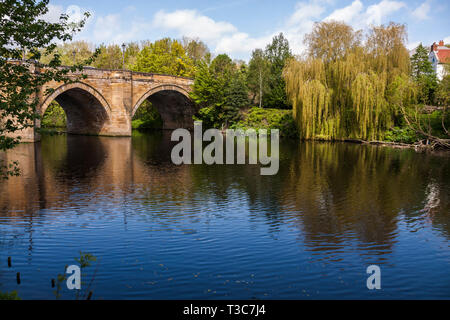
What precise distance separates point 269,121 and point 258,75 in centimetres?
921

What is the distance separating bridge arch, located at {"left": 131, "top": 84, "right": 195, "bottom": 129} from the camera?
51125 millimetres

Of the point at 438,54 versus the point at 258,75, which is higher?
the point at 438,54

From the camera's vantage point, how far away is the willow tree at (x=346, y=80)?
113 ft

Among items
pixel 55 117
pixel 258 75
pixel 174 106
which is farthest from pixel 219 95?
pixel 55 117

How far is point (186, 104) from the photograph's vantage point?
180 ft

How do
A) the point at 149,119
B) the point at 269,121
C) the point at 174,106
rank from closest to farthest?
the point at 269,121 → the point at 174,106 → the point at 149,119

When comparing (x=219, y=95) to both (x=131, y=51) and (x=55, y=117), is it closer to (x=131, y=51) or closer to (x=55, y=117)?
(x=55, y=117)

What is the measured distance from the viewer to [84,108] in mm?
43094

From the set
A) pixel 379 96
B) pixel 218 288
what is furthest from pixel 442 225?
pixel 379 96

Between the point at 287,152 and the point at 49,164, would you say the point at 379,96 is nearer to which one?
the point at 287,152

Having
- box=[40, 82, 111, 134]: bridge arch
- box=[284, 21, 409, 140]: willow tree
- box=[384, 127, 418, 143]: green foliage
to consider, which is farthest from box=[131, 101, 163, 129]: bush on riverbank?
box=[384, 127, 418, 143]: green foliage

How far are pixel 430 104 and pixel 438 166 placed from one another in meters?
18.8

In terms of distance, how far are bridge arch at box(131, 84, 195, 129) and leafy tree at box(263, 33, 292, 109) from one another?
34.1 ft
